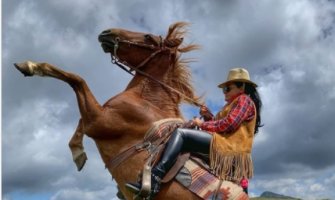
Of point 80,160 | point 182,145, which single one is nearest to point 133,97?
point 182,145

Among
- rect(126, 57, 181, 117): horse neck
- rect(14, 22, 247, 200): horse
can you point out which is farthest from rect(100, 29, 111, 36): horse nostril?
rect(126, 57, 181, 117): horse neck

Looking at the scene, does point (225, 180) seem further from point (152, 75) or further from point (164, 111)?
point (152, 75)

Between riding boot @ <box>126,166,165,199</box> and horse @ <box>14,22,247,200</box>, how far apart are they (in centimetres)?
16

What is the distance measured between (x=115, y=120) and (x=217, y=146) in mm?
1573

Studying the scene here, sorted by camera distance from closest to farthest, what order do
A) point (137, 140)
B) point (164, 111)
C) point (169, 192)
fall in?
point (169, 192), point (137, 140), point (164, 111)

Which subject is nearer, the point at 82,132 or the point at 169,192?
the point at 169,192

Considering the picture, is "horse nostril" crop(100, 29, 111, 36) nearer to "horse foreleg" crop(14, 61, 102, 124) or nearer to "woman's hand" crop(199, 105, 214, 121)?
"horse foreleg" crop(14, 61, 102, 124)

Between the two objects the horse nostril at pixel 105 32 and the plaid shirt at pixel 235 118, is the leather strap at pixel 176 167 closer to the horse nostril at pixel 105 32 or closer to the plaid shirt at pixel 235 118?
the plaid shirt at pixel 235 118

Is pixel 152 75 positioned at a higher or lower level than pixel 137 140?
higher

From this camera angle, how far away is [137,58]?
8625mm

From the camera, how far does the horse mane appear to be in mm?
8734

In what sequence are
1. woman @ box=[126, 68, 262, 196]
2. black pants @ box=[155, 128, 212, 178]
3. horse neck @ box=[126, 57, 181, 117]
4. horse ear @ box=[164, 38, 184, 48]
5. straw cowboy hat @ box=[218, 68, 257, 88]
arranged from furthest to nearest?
horse ear @ box=[164, 38, 184, 48], horse neck @ box=[126, 57, 181, 117], straw cowboy hat @ box=[218, 68, 257, 88], woman @ box=[126, 68, 262, 196], black pants @ box=[155, 128, 212, 178]

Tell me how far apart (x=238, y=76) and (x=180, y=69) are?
123 centimetres

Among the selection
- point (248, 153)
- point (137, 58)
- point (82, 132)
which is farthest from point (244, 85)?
point (82, 132)
